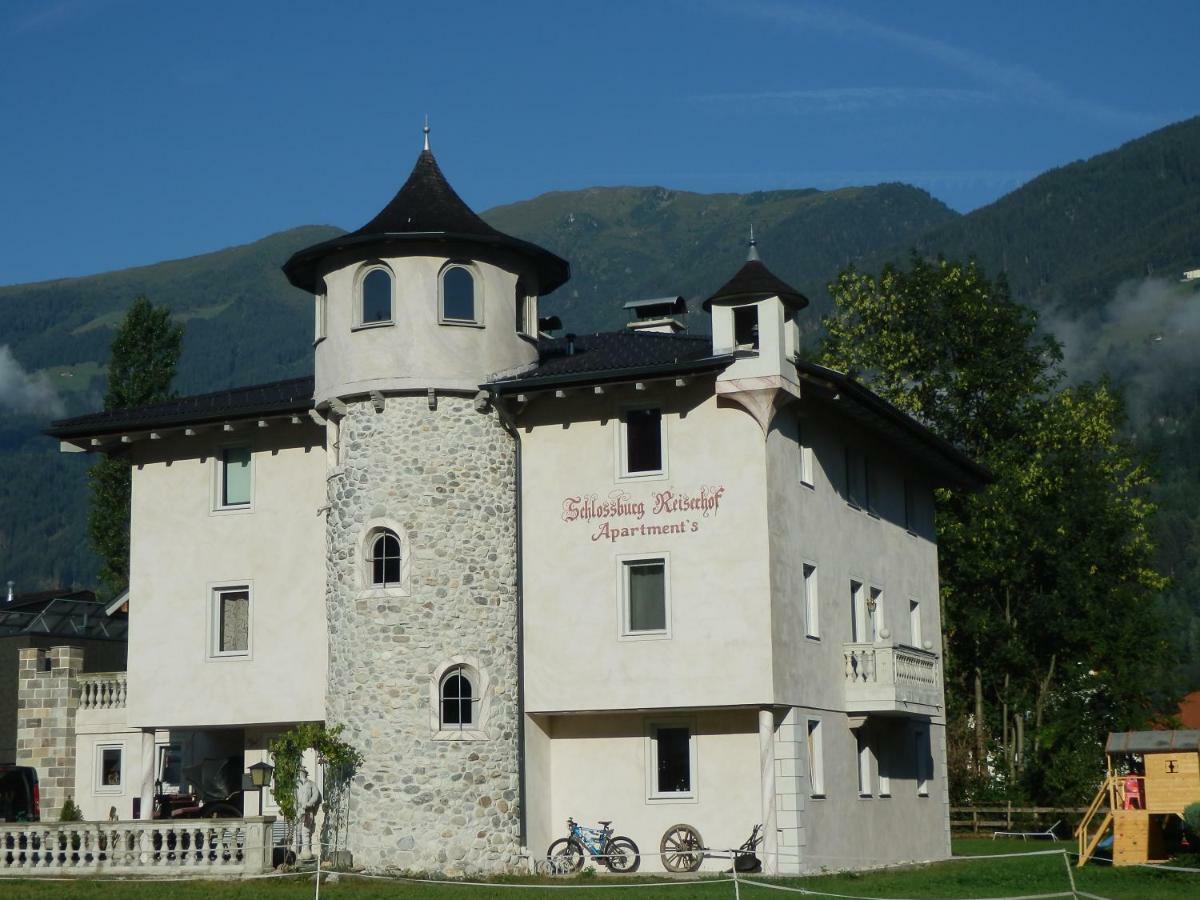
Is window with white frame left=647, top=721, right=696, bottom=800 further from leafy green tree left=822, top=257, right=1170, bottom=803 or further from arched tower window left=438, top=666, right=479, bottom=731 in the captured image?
leafy green tree left=822, top=257, right=1170, bottom=803

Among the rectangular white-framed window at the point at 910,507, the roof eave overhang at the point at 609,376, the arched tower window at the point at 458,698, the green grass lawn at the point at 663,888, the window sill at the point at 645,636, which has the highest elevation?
the roof eave overhang at the point at 609,376

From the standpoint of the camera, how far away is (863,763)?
37.2 m

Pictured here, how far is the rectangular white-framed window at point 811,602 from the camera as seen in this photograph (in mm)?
34312

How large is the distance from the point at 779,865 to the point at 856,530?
29.9 feet

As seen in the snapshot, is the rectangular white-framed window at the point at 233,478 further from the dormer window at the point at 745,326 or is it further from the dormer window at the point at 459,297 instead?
the dormer window at the point at 745,326

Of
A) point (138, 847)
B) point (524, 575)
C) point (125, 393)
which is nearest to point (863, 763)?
point (524, 575)

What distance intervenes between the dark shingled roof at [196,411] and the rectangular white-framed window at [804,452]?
10.1m

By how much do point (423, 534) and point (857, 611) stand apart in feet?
35.4

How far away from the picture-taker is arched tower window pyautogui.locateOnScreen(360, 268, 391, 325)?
1305 inches

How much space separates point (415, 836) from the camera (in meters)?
31.1

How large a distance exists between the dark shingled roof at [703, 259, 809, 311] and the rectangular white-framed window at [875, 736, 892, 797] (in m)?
11.2

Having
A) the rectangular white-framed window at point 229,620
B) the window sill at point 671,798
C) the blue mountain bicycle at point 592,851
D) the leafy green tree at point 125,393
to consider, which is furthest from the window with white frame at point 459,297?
the leafy green tree at point 125,393

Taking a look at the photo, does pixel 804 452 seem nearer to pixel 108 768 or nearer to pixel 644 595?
pixel 644 595

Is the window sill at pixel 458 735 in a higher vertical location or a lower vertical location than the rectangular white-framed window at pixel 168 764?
higher
